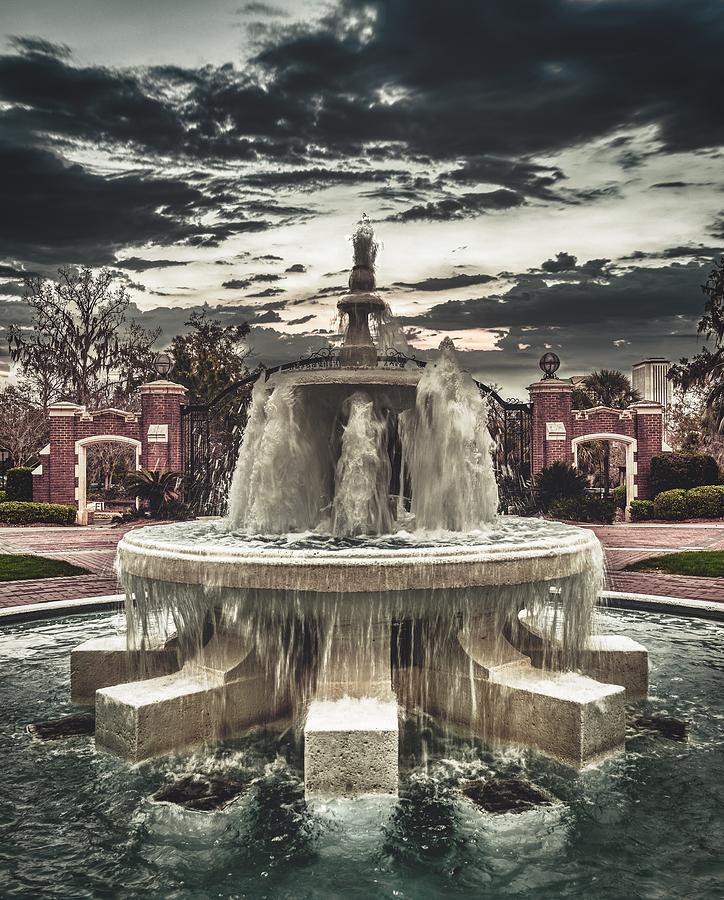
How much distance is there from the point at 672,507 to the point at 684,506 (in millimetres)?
368

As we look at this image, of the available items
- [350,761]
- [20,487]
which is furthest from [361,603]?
[20,487]

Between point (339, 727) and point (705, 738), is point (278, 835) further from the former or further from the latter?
point (705, 738)

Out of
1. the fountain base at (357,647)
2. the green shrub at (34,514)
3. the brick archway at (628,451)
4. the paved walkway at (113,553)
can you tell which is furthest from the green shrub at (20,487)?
the fountain base at (357,647)

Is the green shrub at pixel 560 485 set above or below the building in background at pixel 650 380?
below

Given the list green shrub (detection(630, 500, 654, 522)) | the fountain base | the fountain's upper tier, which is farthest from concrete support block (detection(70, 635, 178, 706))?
green shrub (detection(630, 500, 654, 522))

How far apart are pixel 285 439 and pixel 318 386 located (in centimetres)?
55

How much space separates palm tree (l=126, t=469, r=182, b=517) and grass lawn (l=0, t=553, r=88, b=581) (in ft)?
30.1

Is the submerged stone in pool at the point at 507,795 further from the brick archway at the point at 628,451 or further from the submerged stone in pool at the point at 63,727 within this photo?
the brick archway at the point at 628,451

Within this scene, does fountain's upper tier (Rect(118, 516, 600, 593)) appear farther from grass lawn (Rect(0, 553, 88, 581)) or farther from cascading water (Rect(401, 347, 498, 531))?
grass lawn (Rect(0, 553, 88, 581))

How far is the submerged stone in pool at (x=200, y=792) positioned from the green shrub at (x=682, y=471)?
22375 mm

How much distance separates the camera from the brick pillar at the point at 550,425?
23469mm

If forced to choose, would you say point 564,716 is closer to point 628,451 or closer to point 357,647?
point 357,647

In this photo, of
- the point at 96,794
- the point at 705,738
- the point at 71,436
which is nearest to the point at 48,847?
the point at 96,794

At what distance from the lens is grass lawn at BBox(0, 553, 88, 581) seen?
10367mm
